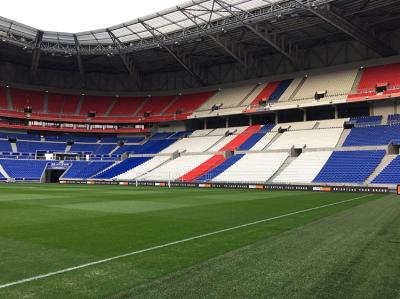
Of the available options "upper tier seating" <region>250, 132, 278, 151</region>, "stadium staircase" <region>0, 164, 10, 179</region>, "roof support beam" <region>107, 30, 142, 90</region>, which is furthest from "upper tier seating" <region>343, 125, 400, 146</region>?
"stadium staircase" <region>0, 164, 10, 179</region>

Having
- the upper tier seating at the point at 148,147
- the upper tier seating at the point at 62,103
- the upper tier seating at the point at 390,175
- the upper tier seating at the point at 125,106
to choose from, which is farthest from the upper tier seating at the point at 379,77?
the upper tier seating at the point at 62,103

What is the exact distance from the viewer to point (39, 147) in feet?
217

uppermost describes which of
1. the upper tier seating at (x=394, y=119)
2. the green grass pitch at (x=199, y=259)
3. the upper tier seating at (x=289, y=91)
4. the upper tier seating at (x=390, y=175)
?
the upper tier seating at (x=289, y=91)

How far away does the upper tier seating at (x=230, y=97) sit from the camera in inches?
2474

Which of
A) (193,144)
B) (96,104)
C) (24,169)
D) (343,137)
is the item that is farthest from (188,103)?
(343,137)

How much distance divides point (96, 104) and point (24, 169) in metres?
21.5

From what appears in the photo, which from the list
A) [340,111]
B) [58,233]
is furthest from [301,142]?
[58,233]

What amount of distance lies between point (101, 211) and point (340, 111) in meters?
47.0

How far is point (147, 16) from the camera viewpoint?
49062 mm

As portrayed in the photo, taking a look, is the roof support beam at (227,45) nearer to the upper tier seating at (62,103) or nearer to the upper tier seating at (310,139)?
the upper tier seating at (310,139)

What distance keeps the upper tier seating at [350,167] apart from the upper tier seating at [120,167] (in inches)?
1223

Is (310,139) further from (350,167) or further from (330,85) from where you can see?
(330,85)

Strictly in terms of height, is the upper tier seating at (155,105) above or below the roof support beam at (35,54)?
below

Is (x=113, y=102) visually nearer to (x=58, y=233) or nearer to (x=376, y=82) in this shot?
(x=376, y=82)
